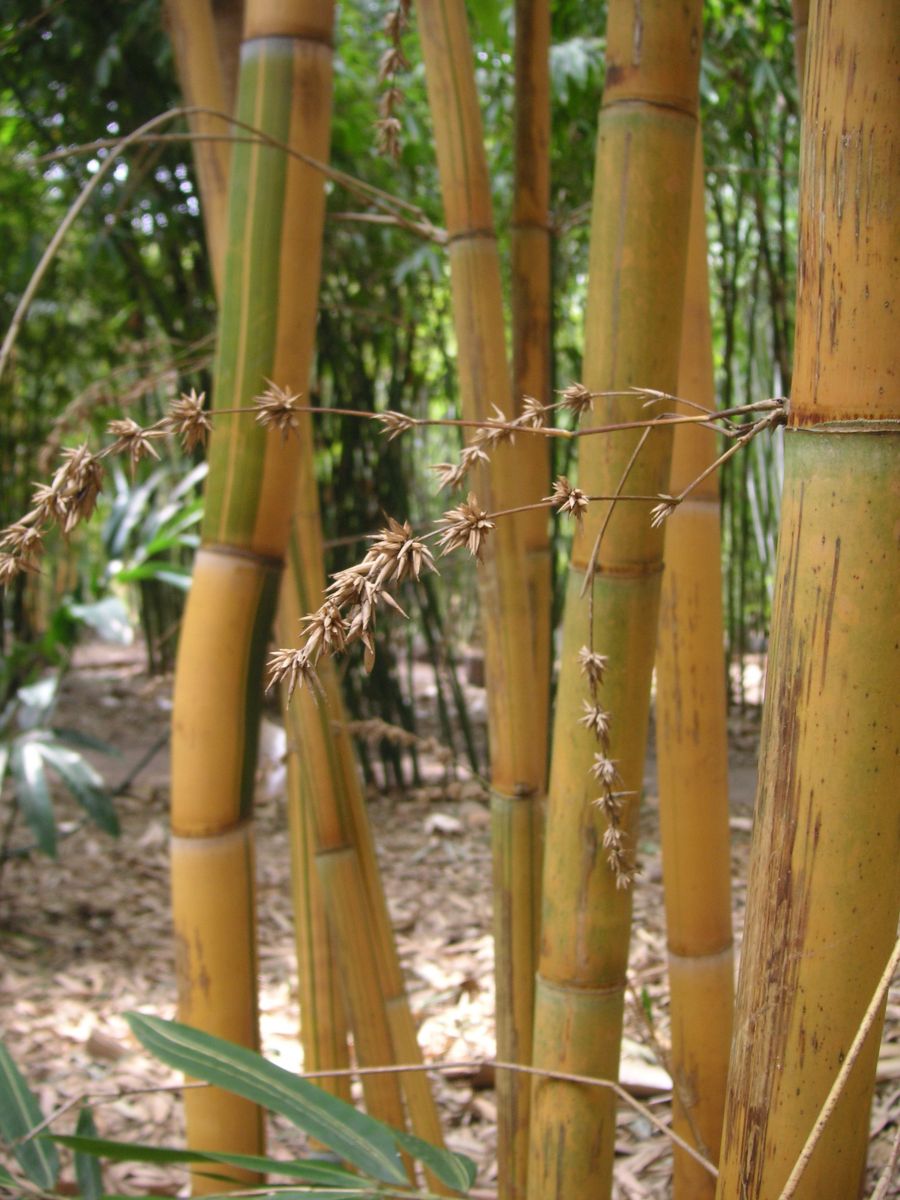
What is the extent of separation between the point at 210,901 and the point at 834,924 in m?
0.43

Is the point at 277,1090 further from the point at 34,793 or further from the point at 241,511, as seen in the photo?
the point at 34,793

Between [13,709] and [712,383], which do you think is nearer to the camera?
[712,383]

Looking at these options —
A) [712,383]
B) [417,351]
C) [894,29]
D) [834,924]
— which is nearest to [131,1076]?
[712,383]

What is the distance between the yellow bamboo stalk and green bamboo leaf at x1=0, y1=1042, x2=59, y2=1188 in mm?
569

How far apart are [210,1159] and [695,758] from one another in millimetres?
432

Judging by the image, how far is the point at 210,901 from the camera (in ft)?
2.35

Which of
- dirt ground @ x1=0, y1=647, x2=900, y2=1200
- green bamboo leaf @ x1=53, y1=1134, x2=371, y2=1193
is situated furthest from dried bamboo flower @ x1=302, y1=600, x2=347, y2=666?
dirt ground @ x1=0, y1=647, x2=900, y2=1200

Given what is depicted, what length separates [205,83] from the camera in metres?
0.83

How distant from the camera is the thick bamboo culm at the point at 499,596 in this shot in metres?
0.79

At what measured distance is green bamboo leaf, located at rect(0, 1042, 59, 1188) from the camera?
2.30 feet

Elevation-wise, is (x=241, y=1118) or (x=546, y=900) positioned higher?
(x=546, y=900)

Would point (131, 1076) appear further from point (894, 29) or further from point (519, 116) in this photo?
point (894, 29)

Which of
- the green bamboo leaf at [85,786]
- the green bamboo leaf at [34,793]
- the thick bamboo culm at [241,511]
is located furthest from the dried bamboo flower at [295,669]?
the green bamboo leaf at [85,786]

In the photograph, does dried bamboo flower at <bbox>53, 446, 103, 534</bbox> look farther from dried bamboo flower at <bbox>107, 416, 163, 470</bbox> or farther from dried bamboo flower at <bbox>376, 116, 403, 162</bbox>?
dried bamboo flower at <bbox>376, 116, 403, 162</bbox>
